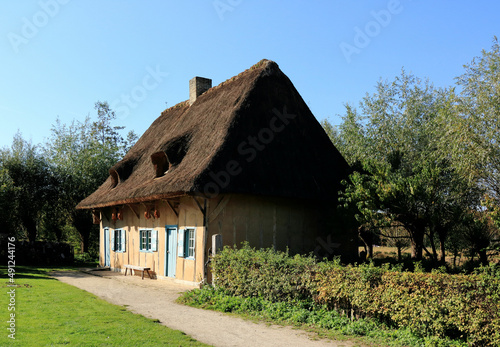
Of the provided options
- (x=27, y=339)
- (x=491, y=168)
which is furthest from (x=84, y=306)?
(x=491, y=168)

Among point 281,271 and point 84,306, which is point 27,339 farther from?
point 281,271

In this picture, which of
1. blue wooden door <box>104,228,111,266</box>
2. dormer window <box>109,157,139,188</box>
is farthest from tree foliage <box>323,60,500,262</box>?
blue wooden door <box>104,228,111,266</box>

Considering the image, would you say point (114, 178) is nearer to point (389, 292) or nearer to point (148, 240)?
point (148, 240)

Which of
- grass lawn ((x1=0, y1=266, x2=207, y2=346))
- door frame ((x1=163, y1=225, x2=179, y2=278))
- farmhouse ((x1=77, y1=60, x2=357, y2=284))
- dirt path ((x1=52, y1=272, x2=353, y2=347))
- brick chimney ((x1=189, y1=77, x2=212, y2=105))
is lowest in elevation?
dirt path ((x1=52, y1=272, x2=353, y2=347))

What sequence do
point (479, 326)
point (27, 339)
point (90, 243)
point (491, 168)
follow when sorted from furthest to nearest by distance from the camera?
point (90, 243), point (491, 168), point (27, 339), point (479, 326)

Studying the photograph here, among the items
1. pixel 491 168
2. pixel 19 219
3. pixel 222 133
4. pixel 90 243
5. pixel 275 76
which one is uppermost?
pixel 275 76

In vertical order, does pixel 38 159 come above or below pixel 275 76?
below

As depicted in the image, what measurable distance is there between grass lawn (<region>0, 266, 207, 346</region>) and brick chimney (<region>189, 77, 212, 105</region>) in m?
12.6

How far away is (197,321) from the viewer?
8.63 metres

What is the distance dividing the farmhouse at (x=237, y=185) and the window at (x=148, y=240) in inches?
1.5

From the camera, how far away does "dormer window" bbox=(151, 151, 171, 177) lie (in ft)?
53.0

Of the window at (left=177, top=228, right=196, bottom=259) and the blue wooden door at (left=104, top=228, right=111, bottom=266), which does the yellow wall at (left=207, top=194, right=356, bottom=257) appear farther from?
the blue wooden door at (left=104, top=228, right=111, bottom=266)

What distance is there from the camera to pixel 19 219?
95.9 feet

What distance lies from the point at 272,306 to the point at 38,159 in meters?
25.8
